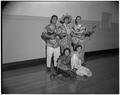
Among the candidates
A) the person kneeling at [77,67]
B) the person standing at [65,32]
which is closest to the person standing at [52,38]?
the person standing at [65,32]

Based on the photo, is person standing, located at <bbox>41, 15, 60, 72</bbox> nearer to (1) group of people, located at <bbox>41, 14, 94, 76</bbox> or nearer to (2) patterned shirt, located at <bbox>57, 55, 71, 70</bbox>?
(1) group of people, located at <bbox>41, 14, 94, 76</bbox>

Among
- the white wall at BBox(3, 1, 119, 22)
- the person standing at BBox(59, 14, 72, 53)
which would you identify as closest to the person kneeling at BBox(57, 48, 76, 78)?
the person standing at BBox(59, 14, 72, 53)

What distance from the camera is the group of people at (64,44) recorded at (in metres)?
3.07

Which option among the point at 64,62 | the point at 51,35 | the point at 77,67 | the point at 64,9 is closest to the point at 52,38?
the point at 51,35

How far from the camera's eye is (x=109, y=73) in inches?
120

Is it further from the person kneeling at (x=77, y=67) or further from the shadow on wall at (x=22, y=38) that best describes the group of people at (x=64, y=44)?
the shadow on wall at (x=22, y=38)

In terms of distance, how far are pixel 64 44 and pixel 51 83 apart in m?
1.10

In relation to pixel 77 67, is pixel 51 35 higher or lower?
higher

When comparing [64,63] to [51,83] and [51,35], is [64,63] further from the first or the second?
[51,83]

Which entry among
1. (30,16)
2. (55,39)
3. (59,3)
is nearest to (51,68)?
(55,39)

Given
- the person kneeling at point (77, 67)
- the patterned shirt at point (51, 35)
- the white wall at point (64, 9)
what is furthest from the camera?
the white wall at point (64, 9)

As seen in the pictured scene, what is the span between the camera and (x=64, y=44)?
3.43 m

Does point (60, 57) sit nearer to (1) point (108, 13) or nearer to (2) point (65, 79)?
(2) point (65, 79)

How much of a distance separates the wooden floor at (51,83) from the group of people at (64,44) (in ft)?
0.93
